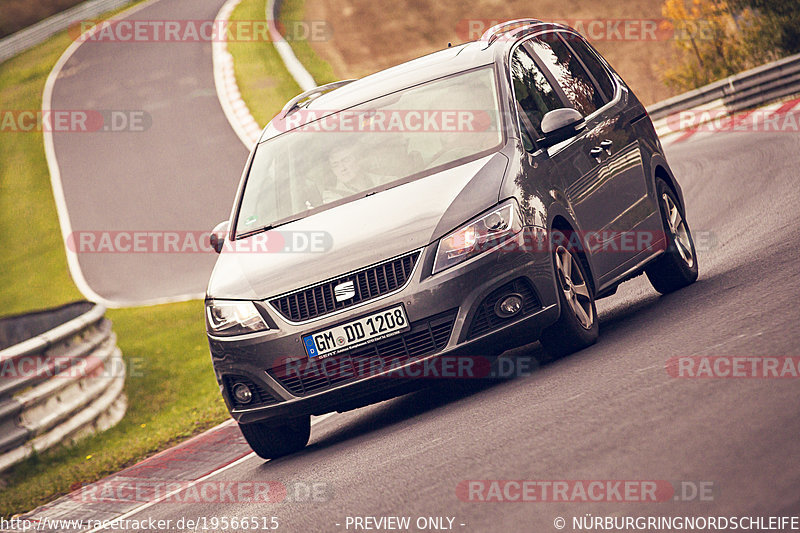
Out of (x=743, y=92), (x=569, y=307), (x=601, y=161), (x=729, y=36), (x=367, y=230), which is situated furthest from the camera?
(x=729, y=36)

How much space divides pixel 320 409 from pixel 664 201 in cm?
339

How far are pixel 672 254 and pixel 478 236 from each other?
261 cm

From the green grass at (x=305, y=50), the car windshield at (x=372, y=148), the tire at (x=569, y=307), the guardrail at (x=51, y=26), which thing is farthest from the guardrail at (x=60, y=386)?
the guardrail at (x=51, y=26)

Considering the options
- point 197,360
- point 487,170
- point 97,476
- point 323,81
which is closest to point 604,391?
point 487,170

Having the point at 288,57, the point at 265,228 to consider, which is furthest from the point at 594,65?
the point at 288,57

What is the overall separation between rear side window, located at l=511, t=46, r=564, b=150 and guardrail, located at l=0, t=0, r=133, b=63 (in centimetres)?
4080

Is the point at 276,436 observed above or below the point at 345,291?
below

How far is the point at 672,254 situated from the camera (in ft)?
28.7

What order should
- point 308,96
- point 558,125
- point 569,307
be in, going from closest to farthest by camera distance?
point 569,307 < point 558,125 < point 308,96

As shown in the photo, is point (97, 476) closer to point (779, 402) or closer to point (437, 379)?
point (437, 379)

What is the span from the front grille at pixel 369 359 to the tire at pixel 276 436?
0.60 m

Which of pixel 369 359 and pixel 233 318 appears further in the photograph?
pixel 233 318

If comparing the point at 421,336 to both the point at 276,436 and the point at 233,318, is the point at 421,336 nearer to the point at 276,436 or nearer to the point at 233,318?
the point at 233,318

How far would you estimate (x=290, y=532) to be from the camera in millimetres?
5469
